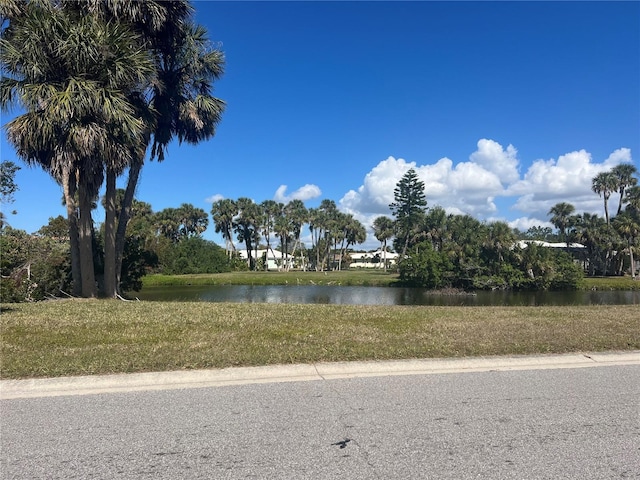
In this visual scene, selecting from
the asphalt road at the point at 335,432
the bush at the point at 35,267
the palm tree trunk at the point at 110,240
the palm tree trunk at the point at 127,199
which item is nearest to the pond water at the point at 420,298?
the bush at the point at 35,267

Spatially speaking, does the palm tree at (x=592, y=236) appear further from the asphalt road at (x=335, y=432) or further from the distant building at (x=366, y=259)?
the asphalt road at (x=335, y=432)

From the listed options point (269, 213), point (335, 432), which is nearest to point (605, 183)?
point (269, 213)

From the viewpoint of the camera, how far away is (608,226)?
2242 inches

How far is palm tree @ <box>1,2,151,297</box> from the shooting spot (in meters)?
12.5

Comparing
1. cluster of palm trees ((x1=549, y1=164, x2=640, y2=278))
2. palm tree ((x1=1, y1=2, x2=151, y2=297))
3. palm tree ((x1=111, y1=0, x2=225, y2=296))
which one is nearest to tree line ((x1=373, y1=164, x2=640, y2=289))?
cluster of palm trees ((x1=549, y1=164, x2=640, y2=278))

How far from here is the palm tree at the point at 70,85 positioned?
12.5 metres

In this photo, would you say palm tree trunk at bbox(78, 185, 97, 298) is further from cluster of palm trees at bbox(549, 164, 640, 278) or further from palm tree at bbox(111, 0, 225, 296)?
cluster of palm trees at bbox(549, 164, 640, 278)

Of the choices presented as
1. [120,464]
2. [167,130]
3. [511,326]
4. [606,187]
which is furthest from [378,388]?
[606,187]

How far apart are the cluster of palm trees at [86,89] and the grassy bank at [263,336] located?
501 centimetres

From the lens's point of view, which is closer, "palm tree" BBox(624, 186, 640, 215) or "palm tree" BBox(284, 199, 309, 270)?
"palm tree" BBox(624, 186, 640, 215)

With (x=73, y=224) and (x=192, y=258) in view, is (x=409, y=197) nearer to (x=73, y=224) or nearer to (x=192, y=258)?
(x=192, y=258)

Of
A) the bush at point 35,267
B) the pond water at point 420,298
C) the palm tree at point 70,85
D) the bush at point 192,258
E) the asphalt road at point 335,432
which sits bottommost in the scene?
the pond water at point 420,298

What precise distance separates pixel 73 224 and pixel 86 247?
89cm

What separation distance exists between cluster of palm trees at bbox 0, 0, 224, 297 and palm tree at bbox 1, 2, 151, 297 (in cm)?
3
